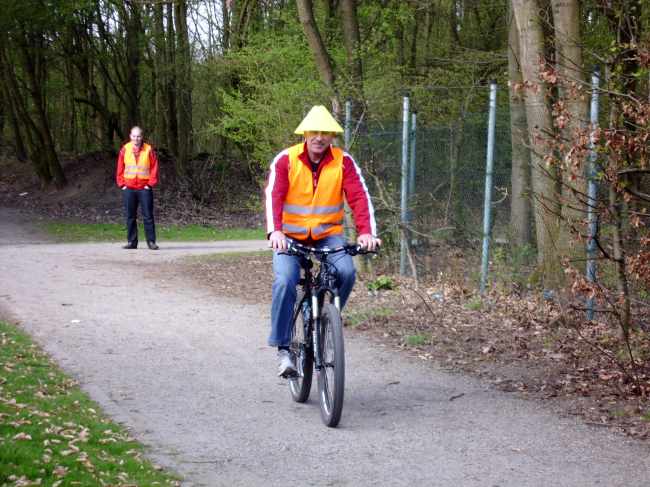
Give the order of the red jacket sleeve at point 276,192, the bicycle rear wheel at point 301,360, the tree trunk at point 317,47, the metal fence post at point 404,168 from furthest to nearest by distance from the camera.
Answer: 1. the tree trunk at point 317,47
2. the metal fence post at point 404,168
3. the bicycle rear wheel at point 301,360
4. the red jacket sleeve at point 276,192

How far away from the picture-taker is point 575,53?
10.9 m

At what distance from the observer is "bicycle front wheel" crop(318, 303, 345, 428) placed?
6254 millimetres

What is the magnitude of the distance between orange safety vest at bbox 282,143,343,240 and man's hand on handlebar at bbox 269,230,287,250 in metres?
0.40

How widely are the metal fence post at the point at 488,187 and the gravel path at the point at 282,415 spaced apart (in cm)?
268

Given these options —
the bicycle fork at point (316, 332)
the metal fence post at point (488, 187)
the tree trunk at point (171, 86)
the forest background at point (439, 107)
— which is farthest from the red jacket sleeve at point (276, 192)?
the tree trunk at point (171, 86)

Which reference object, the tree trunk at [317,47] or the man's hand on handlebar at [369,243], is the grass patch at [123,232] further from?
the man's hand on handlebar at [369,243]

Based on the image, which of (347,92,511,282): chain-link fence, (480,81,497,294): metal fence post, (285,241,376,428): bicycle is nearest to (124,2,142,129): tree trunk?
(347,92,511,282): chain-link fence

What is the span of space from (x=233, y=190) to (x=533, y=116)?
20.0 meters

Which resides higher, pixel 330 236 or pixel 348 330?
pixel 330 236

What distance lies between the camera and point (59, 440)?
18.3 ft

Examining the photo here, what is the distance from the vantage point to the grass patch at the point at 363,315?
10656mm

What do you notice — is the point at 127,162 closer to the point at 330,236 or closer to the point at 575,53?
the point at 575,53

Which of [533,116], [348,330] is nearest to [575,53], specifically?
[533,116]

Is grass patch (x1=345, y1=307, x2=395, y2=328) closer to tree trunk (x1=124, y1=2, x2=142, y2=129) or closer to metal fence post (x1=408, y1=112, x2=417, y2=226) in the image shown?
metal fence post (x1=408, y1=112, x2=417, y2=226)
